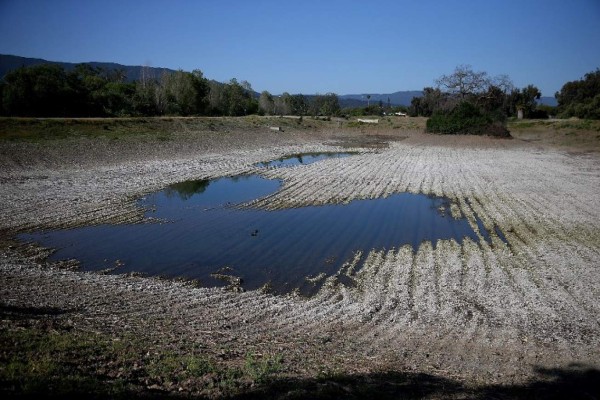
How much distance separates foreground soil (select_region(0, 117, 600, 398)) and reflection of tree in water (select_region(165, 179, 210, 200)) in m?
1.47

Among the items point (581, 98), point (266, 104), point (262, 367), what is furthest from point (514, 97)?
point (262, 367)

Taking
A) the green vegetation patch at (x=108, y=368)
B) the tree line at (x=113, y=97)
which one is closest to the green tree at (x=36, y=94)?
the tree line at (x=113, y=97)

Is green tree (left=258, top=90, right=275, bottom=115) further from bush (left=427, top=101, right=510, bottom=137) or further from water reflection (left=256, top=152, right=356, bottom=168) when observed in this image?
water reflection (left=256, top=152, right=356, bottom=168)

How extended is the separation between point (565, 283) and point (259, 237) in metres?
11.6

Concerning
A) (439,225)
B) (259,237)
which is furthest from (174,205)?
(439,225)

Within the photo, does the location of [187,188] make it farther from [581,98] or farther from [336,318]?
[581,98]

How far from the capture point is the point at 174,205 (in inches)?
941

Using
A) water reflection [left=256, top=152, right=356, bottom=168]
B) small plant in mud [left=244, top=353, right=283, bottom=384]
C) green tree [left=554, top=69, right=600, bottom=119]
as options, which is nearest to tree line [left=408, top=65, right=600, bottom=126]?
green tree [left=554, top=69, right=600, bottom=119]

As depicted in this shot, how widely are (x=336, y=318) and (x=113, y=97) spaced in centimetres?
Result: 6743

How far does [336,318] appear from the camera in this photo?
34.8 ft

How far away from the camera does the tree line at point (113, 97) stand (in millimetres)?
54812

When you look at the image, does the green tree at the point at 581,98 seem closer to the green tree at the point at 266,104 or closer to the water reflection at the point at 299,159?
the water reflection at the point at 299,159

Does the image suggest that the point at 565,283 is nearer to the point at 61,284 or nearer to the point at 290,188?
the point at 61,284

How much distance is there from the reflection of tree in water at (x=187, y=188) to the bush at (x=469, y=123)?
142ft
